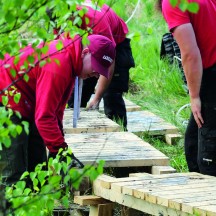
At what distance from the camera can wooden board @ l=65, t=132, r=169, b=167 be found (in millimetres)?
6309

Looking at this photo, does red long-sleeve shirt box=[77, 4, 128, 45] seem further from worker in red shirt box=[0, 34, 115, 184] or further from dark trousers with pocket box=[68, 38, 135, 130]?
worker in red shirt box=[0, 34, 115, 184]

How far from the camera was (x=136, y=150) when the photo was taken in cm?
671

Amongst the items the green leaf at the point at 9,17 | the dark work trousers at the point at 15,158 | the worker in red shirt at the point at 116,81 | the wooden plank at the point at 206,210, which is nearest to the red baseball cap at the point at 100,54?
the dark work trousers at the point at 15,158

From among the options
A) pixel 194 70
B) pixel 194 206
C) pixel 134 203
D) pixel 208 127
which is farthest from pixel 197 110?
pixel 194 206

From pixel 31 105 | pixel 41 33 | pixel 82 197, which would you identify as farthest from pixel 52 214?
pixel 41 33

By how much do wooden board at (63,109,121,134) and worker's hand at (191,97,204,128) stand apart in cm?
230

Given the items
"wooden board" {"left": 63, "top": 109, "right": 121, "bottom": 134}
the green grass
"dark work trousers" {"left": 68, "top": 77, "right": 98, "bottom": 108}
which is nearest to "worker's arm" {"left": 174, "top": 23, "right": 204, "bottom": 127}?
the green grass

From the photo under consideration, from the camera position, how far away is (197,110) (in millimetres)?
5359

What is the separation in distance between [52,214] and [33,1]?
10.7 ft

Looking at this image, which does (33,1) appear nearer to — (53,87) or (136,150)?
(53,87)

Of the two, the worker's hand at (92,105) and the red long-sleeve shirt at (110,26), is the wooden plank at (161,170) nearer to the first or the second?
the red long-sleeve shirt at (110,26)

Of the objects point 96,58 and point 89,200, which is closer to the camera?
point 96,58

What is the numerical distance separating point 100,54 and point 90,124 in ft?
9.11

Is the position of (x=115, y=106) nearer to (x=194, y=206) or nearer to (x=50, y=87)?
(x=50, y=87)
